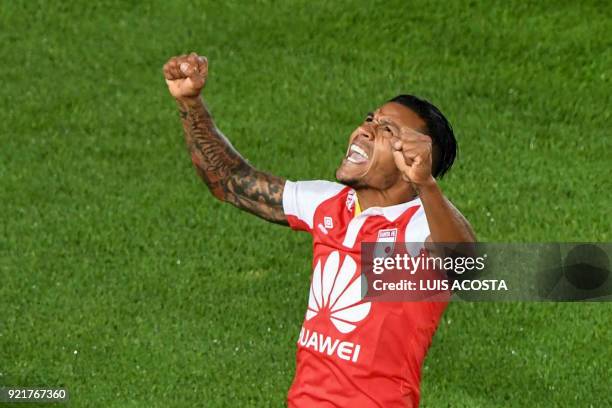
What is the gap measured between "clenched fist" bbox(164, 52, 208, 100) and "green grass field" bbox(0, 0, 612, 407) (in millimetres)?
4332

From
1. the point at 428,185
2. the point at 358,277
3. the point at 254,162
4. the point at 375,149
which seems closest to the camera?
the point at 428,185

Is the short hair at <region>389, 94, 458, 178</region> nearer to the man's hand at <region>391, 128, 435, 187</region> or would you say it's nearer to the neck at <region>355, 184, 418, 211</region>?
the neck at <region>355, 184, 418, 211</region>

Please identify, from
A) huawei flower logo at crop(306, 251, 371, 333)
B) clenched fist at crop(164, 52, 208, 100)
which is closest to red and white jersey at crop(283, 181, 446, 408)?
huawei flower logo at crop(306, 251, 371, 333)

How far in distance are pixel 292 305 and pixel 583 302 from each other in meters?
2.50

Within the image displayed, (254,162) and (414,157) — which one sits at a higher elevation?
(254,162)

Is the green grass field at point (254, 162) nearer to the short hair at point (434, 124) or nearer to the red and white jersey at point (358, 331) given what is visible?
the red and white jersey at point (358, 331)

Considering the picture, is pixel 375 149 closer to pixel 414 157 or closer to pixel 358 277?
pixel 358 277

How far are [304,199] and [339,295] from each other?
0.71 m

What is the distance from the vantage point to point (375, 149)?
7.82m

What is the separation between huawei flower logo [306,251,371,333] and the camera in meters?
7.99

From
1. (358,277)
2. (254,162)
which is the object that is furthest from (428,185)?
(254,162)

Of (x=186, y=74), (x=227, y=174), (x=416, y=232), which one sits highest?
(x=186, y=74)

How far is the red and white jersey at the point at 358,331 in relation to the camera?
7.91m

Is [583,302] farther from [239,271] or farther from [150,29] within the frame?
[150,29]
